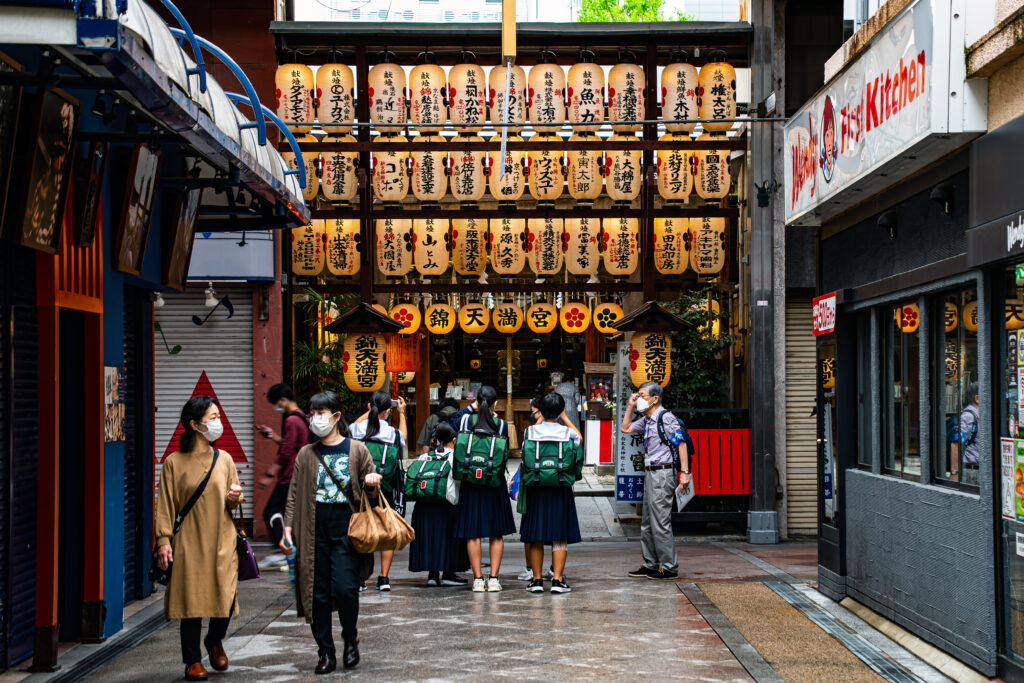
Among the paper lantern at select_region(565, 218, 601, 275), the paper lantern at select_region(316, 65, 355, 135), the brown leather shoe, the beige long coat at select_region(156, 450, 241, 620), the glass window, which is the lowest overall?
the brown leather shoe

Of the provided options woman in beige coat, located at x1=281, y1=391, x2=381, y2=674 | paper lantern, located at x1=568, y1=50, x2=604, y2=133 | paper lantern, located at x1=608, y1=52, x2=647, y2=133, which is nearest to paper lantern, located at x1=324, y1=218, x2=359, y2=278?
paper lantern, located at x1=568, y1=50, x2=604, y2=133

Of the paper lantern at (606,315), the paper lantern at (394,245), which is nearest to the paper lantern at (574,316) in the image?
the paper lantern at (606,315)

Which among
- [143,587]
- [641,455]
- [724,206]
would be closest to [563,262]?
[724,206]

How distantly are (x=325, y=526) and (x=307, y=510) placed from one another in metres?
0.16

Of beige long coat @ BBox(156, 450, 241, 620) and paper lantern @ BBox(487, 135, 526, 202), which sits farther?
paper lantern @ BBox(487, 135, 526, 202)

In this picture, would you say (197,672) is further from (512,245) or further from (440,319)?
(512,245)

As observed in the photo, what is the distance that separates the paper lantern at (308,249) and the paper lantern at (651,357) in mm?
4464

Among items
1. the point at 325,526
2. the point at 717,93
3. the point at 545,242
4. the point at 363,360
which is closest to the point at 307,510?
the point at 325,526

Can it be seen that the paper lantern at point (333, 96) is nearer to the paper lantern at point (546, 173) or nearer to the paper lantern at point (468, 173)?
the paper lantern at point (468, 173)

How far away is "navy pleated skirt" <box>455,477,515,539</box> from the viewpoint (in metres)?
10.8

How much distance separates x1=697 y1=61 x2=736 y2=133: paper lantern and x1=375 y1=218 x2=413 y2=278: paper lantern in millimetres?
4289

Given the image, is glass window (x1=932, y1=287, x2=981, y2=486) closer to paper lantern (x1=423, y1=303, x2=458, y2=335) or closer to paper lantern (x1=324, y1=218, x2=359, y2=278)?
paper lantern (x1=423, y1=303, x2=458, y2=335)

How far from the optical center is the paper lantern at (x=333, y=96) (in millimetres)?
15031

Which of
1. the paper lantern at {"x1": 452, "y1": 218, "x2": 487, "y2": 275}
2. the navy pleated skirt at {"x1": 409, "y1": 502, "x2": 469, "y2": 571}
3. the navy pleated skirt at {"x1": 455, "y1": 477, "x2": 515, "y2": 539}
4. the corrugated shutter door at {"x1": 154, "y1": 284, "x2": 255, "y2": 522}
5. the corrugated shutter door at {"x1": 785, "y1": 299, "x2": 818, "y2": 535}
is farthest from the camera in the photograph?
the paper lantern at {"x1": 452, "y1": 218, "x2": 487, "y2": 275}
